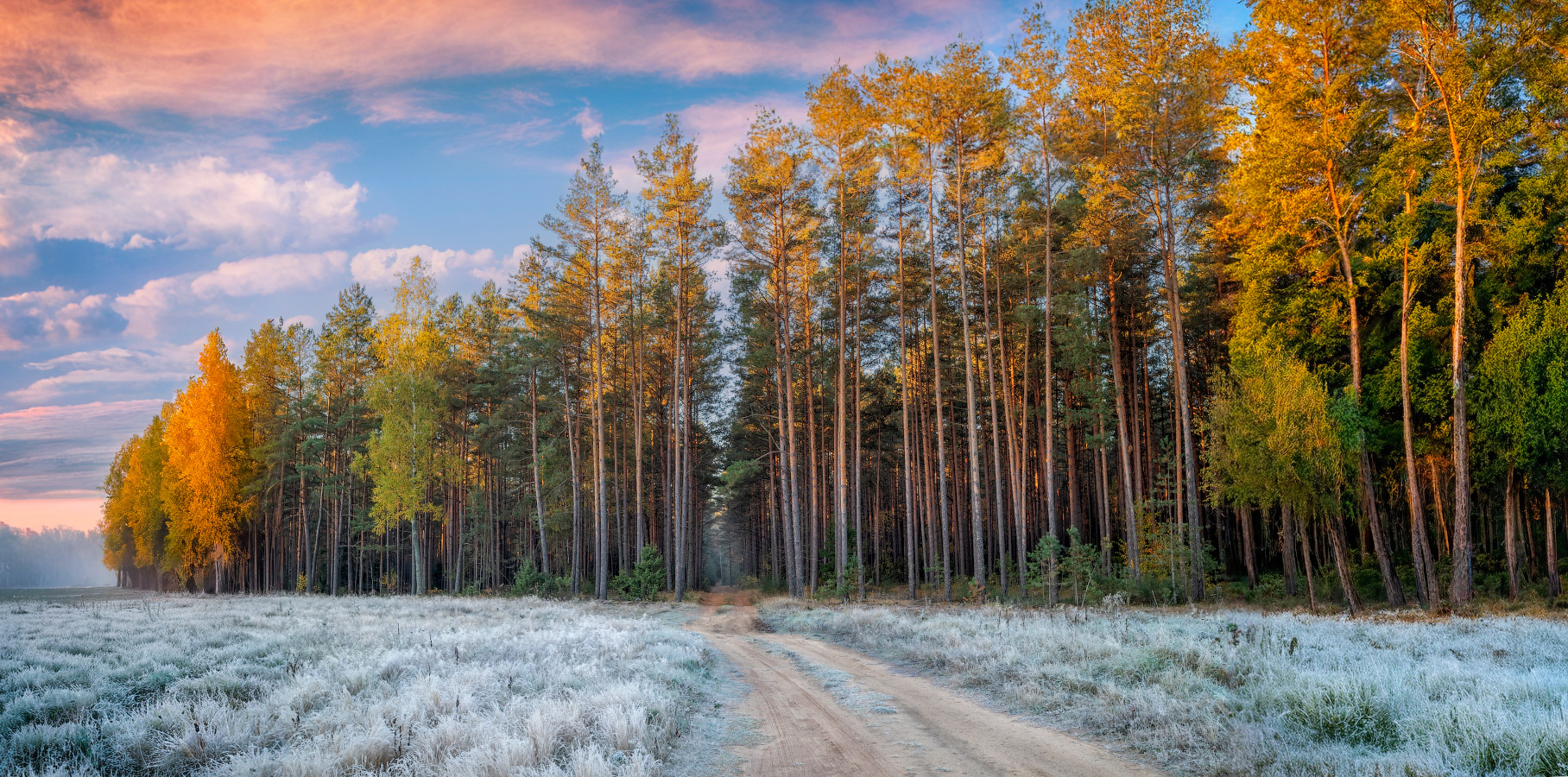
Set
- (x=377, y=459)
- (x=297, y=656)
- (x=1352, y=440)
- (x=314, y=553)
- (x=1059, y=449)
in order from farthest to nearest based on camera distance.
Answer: (x=314, y=553) → (x=1059, y=449) → (x=377, y=459) → (x=1352, y=440) → (x=297, y=656)

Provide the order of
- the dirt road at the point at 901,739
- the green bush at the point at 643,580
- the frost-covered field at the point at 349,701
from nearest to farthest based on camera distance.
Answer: the frost-covered field at the point at 349,701, the dirt road at the point at 901,739, the green bush at the point at 643,580

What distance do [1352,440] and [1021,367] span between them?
13.5 meters

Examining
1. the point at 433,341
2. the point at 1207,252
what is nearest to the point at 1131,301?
the point at 1207,252

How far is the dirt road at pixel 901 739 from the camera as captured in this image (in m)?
5.70

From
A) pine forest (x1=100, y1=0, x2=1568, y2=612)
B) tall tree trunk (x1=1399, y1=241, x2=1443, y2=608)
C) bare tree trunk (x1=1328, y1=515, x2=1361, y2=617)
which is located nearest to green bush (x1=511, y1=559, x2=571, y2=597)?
pine forest (x1=100, y1=0, x2=1568, y2=612)

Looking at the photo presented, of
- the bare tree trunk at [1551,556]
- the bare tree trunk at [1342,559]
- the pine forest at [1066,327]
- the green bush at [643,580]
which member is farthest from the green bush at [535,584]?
the bare tree trunk at [1551,556]

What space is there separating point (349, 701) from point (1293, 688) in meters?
10.1

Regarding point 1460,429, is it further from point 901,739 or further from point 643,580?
point 643,580

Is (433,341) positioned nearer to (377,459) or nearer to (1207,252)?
(377,459)

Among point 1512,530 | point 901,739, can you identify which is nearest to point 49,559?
point 901,739

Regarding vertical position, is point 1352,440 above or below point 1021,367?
below

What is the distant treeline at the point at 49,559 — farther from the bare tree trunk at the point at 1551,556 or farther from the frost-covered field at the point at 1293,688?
the bare tree trunk at the point at 1551,556

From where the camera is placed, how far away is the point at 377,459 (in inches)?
1202

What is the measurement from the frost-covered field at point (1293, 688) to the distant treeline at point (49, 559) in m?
219
